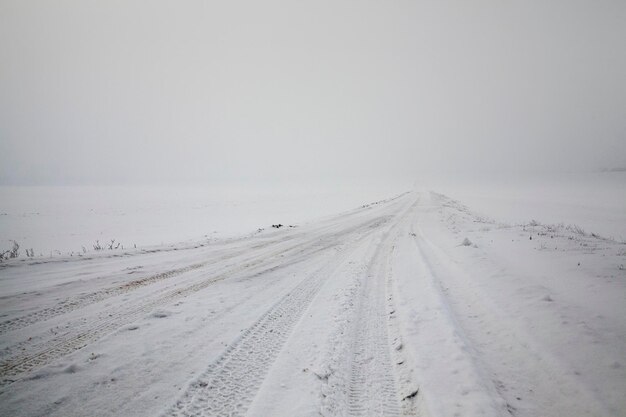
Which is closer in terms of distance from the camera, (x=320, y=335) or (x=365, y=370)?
(x=365, y=370)

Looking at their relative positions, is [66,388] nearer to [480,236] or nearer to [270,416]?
[270,416]

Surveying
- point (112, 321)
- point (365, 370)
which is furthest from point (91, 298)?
point (365, 370)

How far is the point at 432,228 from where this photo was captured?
1583cm

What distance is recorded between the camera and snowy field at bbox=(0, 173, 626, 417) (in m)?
3.35

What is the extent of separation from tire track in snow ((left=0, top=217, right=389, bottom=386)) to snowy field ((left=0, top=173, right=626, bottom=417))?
3 cm

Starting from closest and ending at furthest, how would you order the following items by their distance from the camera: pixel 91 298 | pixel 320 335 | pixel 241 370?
1. pixel 241 370
2. pixel 320 335
3. pixel 91 298

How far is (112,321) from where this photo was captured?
208 inches

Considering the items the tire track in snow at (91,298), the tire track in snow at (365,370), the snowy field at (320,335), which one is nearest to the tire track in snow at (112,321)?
the snowy field at (320,335)

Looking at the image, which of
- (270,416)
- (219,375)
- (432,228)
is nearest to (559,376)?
(270,416)

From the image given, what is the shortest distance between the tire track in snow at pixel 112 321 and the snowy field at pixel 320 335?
3 centimetres

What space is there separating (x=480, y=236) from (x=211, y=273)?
1099cm

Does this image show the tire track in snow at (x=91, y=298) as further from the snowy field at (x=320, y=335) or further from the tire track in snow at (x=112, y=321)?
the tire track in snow at (x=112, y=321)

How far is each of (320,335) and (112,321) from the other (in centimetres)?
381

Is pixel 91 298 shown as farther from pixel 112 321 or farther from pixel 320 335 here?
pixel 320 335
